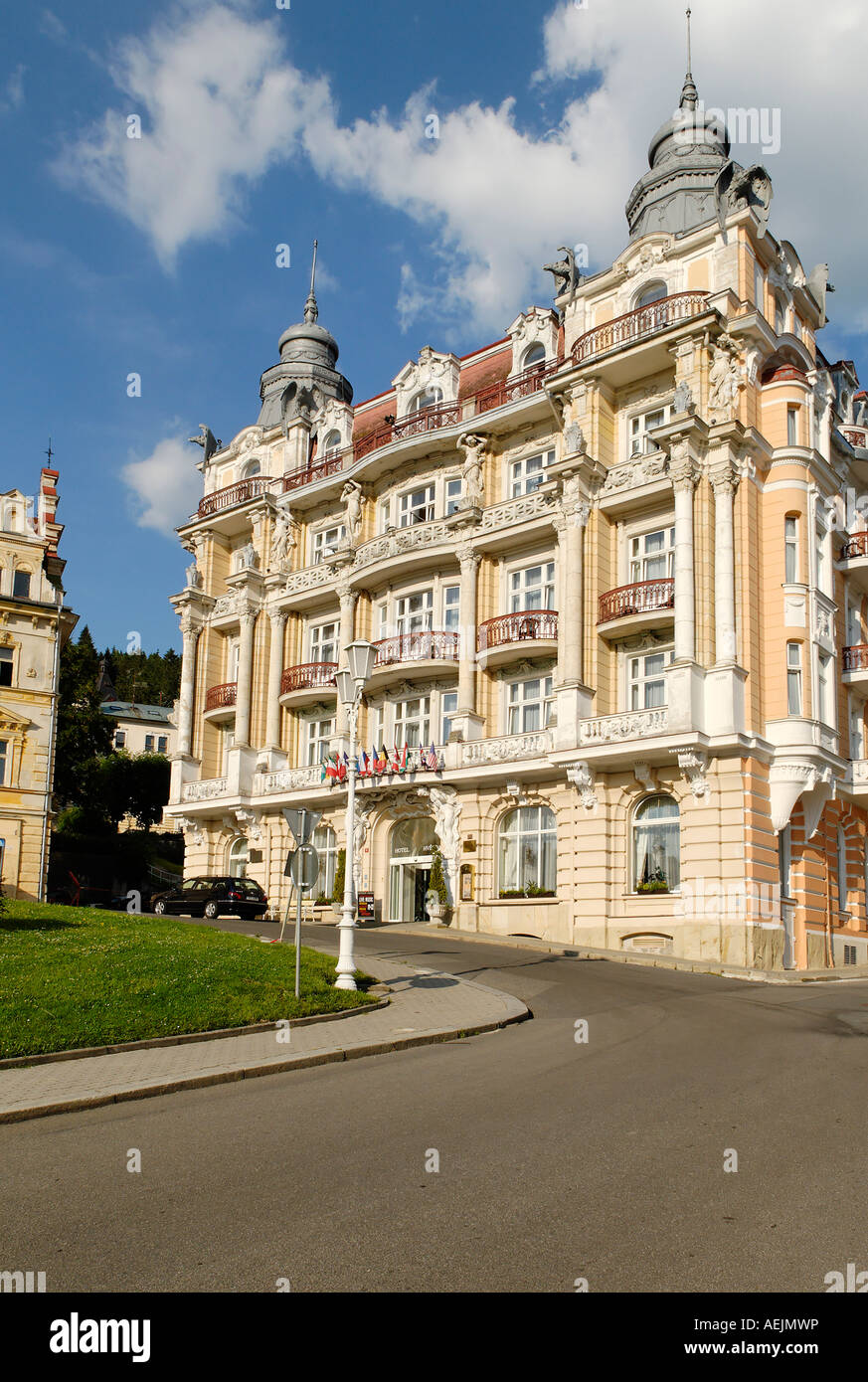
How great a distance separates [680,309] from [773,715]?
469 inches

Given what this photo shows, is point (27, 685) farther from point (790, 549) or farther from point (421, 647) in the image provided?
point (790, 549)

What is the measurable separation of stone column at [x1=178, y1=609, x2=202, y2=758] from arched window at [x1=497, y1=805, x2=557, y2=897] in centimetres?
1661

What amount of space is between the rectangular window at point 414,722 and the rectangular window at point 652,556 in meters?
8.83

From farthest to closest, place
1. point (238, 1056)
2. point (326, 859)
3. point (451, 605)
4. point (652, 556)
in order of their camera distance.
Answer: point (326, 859) → point (451, 605) → point (652, 556) → point (238, 1056)

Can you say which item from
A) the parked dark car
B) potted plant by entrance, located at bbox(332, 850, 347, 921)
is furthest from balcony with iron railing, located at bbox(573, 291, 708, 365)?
the parked dark car

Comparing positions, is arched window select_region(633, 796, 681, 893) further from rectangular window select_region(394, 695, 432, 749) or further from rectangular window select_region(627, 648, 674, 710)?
Result: rectangular window select_region(394, 695, 432, 749)

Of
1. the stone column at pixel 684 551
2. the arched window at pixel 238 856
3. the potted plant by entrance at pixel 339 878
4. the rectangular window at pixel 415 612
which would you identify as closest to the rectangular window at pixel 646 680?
the stone column at pixel 684 551

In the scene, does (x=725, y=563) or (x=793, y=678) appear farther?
(x=793, y=678)

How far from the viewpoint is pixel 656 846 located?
98.0ft

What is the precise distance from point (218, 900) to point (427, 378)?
19.9 m

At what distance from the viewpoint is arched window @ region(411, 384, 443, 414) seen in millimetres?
40969

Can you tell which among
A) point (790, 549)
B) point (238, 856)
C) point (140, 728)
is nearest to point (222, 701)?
point (238, 856)

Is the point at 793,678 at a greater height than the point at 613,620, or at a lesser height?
lesser
